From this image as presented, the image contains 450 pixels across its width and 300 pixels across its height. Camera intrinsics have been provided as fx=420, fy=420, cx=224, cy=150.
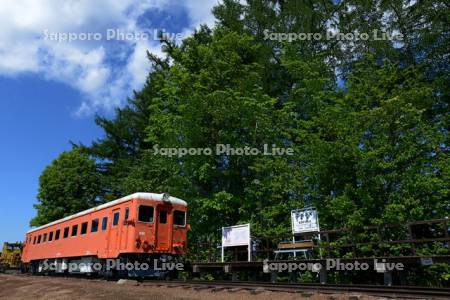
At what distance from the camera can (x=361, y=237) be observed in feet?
47.8

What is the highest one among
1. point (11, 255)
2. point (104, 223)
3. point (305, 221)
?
point (104, 223)

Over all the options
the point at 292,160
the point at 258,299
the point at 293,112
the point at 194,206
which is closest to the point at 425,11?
the point at 293,112

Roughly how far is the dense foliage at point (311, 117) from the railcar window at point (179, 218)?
117 inches

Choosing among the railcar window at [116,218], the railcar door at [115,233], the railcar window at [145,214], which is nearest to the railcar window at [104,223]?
the railcar door at [115,233]

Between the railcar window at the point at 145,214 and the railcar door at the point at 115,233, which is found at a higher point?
the railcar window at the point at 145,214

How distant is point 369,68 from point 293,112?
4787mm

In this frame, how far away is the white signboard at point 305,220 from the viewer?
14672 mm

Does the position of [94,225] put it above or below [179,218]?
below

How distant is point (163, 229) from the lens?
16031 mm

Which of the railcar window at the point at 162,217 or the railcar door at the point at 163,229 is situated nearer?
the railcar door at the point at 163,229

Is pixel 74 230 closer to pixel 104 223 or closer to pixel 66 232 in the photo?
pixel 66 232

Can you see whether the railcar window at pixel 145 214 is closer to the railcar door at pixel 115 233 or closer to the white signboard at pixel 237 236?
the railcar door at pixel 115 233

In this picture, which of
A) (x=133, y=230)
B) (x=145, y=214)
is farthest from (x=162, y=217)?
(x=133, y=230)

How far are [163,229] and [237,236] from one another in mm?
2948
